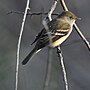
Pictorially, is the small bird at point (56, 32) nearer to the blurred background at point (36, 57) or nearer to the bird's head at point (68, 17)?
the bird's head at point (68, 17)

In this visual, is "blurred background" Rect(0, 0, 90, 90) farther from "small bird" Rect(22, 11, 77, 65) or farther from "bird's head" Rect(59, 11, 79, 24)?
"bird's head" Rect(59, 11, 79, 24)

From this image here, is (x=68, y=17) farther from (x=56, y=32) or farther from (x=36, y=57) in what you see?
(x=36, y=57)

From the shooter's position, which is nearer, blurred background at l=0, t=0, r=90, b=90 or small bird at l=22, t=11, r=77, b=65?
small bird at l=22, t=11, r=77, b=65

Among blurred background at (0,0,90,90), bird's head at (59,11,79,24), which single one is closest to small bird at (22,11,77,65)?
bird's head at (59,11,79,24)

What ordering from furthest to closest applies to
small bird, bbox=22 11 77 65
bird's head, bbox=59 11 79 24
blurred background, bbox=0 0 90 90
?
blurred background, bbox=0 0 90 90, bird's head, bbox=59 11 79 24, small bird, bbox=22 11 77 65

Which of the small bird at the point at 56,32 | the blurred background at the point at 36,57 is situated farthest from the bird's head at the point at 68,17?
the blurred background at the point at 36,57

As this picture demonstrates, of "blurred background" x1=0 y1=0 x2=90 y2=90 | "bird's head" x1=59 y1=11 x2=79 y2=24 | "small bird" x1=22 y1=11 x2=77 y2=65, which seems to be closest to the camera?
"small bird" x1=22 y1=11 x2=77 y2=65

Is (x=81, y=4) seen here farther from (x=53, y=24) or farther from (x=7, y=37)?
(x=53, y=24)
